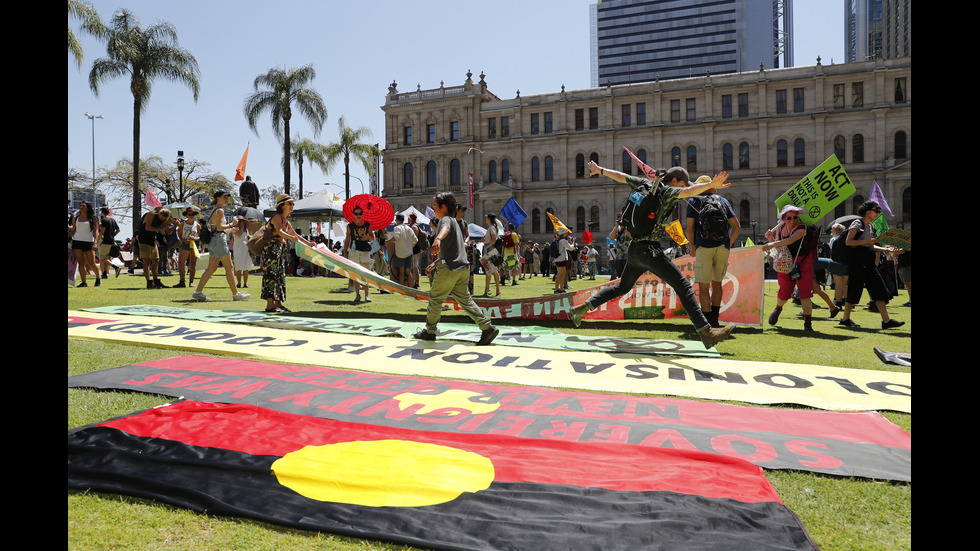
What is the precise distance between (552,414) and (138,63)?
31.3 m

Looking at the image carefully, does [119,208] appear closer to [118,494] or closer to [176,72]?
[176,72]

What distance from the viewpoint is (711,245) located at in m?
6.87

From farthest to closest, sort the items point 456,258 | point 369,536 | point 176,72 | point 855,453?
point 176,72 → point 456,258 → point 855,453 → point 369,536

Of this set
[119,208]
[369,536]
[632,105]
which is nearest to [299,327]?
[369,536]

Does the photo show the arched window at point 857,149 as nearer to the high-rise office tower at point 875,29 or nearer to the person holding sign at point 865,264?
the high-rise office tower at point 875,29

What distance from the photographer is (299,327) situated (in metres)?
7.09

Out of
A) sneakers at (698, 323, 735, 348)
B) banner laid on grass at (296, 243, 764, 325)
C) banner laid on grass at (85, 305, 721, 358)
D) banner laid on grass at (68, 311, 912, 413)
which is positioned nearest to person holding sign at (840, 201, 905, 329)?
banner laid on grass at (296, 243, 764, 325)

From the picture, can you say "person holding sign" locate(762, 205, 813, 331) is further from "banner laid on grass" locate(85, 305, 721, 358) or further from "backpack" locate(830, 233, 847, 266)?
"banner laid on grass" locate(85, 305, 721, 358)

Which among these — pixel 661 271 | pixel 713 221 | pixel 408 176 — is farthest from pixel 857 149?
pixel 661 271

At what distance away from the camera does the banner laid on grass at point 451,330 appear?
A: 588 cm

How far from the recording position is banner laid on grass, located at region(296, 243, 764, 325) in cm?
739

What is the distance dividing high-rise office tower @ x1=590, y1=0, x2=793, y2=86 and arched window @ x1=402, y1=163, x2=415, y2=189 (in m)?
84.1
